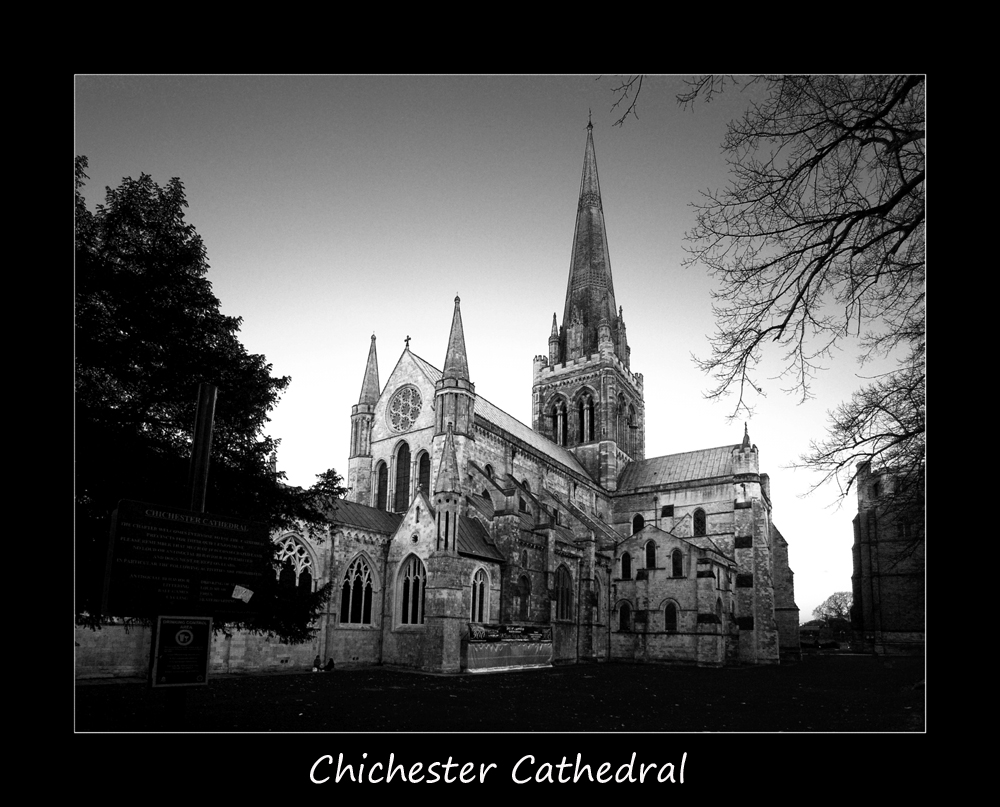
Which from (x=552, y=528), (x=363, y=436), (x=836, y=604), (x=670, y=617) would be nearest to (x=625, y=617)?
(x=670, y=617)

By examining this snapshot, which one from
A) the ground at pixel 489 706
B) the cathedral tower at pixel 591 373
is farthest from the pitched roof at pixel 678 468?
the ground at pixel 489 706

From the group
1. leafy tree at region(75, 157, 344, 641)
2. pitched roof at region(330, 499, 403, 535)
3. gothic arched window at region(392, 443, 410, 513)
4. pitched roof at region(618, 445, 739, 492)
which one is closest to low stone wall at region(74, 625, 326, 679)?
pitched roof at region(330, 499, 403, 535)

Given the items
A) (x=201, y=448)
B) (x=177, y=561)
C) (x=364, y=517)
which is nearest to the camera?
(x=177, y=561)

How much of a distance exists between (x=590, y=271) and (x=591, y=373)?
9638 millimetres

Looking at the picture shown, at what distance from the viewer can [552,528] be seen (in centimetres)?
3369

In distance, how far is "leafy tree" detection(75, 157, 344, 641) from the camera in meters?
10.3

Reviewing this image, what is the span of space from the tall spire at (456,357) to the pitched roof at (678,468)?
21934 mm

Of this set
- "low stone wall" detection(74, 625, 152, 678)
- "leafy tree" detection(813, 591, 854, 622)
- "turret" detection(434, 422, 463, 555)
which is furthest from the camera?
"leafy tree" detection(813, 591, 854, 622)

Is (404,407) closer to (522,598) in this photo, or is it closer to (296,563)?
(522,598)

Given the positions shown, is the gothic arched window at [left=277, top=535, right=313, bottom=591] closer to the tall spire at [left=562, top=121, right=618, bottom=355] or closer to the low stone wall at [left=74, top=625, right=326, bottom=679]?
the low stone wall at [left=74, top=625, right=326, bottom=679]

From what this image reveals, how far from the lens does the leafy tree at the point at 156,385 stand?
33.8ft

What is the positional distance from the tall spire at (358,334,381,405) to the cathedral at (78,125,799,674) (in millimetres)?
91
